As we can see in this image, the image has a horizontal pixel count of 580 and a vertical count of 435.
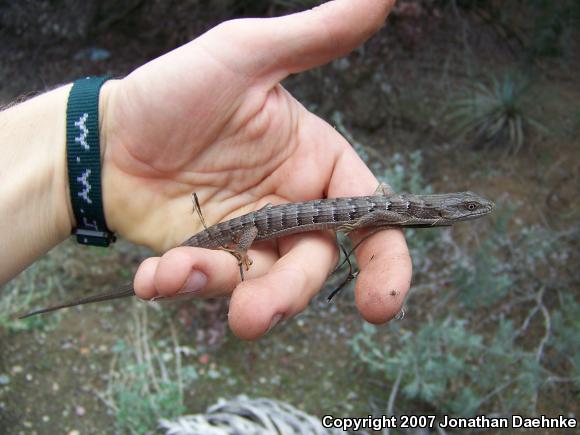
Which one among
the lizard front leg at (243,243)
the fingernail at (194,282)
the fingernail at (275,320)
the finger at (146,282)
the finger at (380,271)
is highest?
the finger at (146,282)

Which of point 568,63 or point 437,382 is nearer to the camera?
point 437,382

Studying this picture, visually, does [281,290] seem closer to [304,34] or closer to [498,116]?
[304,34]

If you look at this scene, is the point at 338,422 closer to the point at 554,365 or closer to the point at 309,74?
the point at 554,365

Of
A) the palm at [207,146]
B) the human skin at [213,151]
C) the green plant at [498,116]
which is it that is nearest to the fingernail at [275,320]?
the human skin at [213,151]

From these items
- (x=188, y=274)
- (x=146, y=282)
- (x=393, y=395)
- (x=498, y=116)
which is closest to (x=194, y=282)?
(x=188, y=274)

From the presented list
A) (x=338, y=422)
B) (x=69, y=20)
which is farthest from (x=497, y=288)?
(x=69, y=20)

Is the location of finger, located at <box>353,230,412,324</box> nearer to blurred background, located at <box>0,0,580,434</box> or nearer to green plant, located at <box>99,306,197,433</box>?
blurred background, located at <box>0,0,580,434</box>

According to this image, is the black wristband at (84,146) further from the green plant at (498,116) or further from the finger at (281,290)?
the green plant at (498,116)
